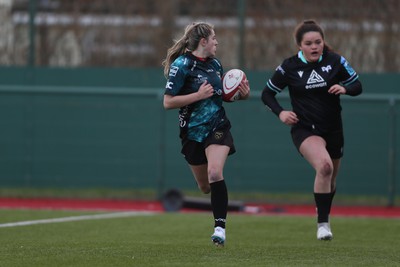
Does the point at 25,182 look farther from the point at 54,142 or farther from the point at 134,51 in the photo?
the point at 134,51

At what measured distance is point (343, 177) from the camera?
14.9 metres

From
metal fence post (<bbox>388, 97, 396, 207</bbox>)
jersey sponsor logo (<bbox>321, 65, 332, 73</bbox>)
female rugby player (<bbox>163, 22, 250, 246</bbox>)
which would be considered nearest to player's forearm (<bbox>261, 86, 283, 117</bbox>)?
jersey sponsor logo (<bbox>321, 65, 332, 73</bbox>)

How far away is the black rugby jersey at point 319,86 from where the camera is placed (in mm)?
8766

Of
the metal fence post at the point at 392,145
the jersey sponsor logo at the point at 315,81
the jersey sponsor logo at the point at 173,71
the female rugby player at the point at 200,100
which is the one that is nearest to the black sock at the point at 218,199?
the female rugby player at the point at 200,100

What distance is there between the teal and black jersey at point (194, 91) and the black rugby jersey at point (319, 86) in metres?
1.10

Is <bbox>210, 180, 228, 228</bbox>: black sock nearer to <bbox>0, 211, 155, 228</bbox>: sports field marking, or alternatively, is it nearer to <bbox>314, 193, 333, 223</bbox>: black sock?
<bbox>314, 193, 333, 223</bbox>: black sock

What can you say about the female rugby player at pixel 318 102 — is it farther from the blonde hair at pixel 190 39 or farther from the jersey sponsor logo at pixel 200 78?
the blonde hair at pixel 190 39

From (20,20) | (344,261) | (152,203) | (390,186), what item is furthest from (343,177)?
(344,261)

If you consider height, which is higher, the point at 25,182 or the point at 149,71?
the point at 149,71

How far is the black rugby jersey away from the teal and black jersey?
3.61ft

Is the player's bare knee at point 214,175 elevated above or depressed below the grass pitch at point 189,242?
above

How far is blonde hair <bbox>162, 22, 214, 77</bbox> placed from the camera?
26.3 ft

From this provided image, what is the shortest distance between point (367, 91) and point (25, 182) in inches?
247

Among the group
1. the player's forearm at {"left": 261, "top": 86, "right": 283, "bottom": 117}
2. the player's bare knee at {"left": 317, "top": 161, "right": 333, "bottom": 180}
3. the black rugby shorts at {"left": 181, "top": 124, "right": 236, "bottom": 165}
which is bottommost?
the player's bare knee at {"left": 317, "top": 161, "right": 333, "bottom": 180}
